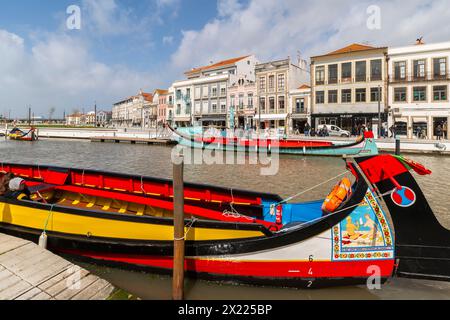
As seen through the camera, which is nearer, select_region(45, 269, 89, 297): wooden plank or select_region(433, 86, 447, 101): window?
select_region(45, 269, 89, 297): wooden plank

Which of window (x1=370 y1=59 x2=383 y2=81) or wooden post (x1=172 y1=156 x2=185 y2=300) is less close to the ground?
window (x1=370 y1=59 x2=383 y2=81)

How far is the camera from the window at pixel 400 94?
34.1 m

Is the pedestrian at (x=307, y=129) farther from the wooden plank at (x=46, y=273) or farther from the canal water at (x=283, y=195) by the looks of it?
the wooden plank at (x=46, y=273)

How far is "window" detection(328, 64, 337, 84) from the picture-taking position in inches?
1521

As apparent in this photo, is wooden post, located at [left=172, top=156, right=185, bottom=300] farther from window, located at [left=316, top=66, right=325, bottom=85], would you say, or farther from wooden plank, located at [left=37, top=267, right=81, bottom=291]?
window, located at [left=316, top=66, right=325, bottom=85]

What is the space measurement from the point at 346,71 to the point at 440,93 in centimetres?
1049

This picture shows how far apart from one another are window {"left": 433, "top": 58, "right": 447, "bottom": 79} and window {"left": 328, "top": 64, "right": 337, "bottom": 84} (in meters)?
10.5

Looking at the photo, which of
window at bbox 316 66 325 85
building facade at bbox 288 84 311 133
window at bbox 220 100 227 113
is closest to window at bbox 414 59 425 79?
window at bbox 316 66 325 85

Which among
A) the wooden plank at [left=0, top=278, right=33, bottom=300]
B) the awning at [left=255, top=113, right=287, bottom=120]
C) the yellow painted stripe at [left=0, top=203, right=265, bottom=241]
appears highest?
the awning at [left=255, top=113, right=287, bottom=120]

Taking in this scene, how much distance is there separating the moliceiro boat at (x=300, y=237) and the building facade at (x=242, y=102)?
130 ft

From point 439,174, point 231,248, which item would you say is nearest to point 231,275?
point 231,248

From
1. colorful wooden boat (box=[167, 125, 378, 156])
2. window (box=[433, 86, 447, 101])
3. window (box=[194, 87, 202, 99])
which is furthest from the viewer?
window (box=[194, 87, 202, 99])

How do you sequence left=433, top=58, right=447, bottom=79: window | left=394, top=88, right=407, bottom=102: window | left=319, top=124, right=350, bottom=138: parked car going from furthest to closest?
1. left=319, top=124, right=350, bottom=138: parked car
2. left=394, top=88, right=407, bottom=102: window
3. left=433, top=58, right=447, bottom=79: window

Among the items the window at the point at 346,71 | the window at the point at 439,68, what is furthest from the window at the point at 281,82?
the window at the point at 439,68
